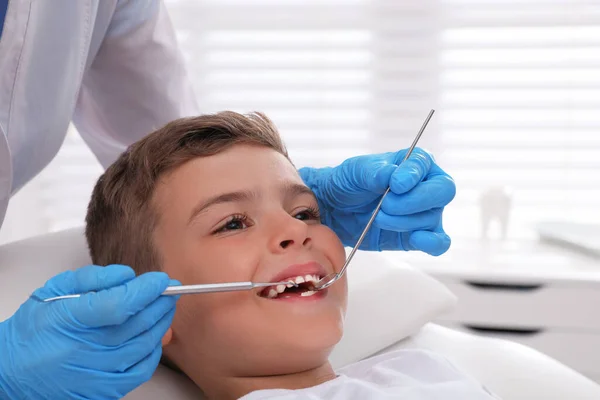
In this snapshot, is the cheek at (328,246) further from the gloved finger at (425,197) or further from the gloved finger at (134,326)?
the gloved finger at (134,326)

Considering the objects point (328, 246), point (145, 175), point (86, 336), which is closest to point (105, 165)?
point (145, 175)

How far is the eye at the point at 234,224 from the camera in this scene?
4.02ft

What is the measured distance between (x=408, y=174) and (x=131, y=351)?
520 mm

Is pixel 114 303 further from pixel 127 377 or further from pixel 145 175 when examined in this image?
pixel 145 175

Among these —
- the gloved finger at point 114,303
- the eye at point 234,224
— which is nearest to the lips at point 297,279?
the eye at point 234,224

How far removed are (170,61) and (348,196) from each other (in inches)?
25.7

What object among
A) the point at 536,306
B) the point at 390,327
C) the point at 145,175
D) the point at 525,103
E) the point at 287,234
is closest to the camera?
the point at 287,234

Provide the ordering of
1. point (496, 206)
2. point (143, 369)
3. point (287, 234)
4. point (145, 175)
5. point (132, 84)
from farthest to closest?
point (496, 206) < point (132, 84) < point (145, 175) < point (287, 234) < point (143, 369)

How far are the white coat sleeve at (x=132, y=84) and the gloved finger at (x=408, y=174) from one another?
2.36ft

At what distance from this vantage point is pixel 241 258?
1.17 m

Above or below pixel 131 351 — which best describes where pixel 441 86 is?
above

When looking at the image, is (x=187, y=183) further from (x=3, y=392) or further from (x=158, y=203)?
(x=3, y=392)

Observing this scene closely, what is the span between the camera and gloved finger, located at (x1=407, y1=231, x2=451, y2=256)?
131cm

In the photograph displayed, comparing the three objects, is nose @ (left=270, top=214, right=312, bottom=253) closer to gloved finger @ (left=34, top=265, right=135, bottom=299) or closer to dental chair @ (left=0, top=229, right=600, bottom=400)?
gloved finger @ (left=34, top=265, right=135, bottom=299)
